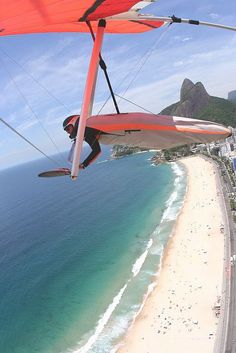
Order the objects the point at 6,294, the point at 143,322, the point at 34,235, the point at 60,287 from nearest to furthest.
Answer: the point at 143,322 → the point at 60,287 → the point at 6,294 → the point at 34,235

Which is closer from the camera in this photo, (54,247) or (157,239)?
(157,239)

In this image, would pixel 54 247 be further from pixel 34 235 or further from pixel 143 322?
pixel 143 322

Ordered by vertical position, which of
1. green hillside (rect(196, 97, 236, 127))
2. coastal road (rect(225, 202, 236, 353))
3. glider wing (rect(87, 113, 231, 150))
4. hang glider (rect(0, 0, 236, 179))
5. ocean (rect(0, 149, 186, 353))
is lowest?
ocean (rect(0, 149, 186, 353))

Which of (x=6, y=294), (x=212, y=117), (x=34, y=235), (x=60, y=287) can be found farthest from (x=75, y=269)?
(x=212, y=117)

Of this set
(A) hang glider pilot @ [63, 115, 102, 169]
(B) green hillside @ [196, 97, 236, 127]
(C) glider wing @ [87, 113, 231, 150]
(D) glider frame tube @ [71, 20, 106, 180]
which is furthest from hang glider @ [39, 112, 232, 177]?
(B) green hillside @ [196, 97, 236, 127]

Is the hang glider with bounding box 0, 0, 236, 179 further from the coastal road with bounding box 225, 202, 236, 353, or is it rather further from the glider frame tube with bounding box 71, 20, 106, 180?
the coastal road with bounding box 225, 202, 236, 353

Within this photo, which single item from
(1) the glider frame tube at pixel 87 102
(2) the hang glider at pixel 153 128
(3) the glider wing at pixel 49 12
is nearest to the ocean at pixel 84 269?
(2) the hang glider at pixel 153 128
